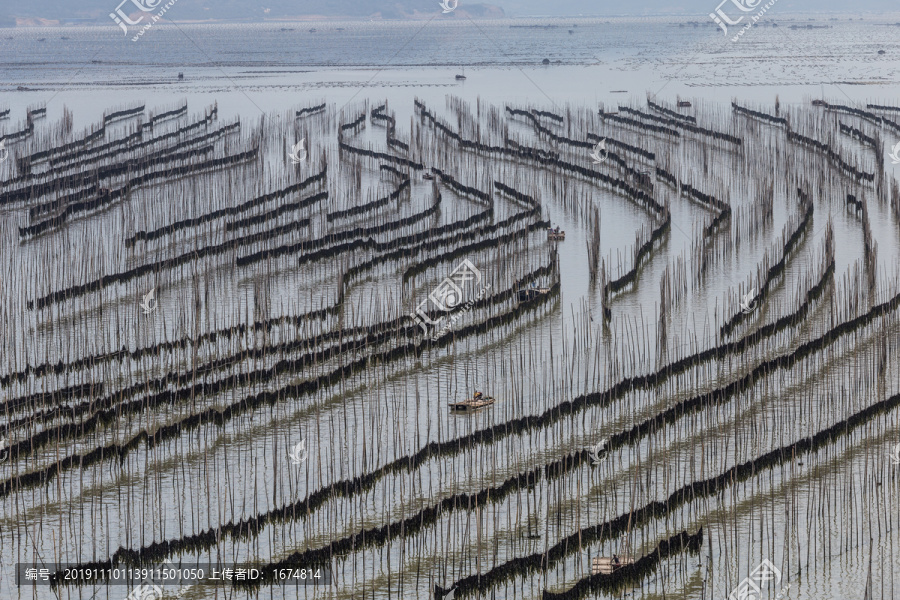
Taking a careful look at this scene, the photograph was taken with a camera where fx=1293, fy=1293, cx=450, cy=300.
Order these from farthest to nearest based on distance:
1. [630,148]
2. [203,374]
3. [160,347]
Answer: [630,148] < [160,347] < [203,374]

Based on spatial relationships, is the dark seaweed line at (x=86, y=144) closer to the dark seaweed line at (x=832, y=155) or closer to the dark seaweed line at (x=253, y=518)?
the dark seaweed line at (x=832, y=155)

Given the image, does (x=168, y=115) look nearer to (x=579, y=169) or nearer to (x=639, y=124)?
(x=639, y=124)

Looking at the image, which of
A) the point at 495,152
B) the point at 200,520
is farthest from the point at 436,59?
the point at 200,520

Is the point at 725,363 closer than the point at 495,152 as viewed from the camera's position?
Yes

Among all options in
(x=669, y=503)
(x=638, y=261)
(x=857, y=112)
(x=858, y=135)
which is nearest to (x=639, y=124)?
(x=858, y=135)

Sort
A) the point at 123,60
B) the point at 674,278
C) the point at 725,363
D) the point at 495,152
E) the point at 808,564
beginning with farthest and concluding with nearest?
1. the point at 123,60
2. the point at 495,152
3. the point at 674,278
4. the point at 725,363
5. the point at 808,564

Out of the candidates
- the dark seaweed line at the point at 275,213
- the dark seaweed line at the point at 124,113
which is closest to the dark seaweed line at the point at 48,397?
the dark seaweed line at the point at 275,213

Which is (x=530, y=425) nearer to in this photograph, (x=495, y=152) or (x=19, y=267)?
(x=19, y=267)
